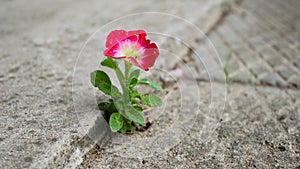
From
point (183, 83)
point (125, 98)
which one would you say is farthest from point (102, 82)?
point (183, 83)

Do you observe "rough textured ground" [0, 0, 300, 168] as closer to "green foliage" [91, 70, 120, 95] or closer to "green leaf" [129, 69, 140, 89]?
"green foliage" [91, 70, 120, 95]

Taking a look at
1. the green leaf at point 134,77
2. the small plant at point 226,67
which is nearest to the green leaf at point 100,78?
the green leaf at point 134,77

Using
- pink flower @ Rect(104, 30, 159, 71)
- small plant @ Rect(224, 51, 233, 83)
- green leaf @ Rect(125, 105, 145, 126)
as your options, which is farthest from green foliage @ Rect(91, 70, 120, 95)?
small plant @ Rect(224, 51, 233, 83)

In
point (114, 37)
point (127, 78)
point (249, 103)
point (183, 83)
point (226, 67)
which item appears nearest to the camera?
point (114, 37)

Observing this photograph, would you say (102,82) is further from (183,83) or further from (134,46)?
(183,83)

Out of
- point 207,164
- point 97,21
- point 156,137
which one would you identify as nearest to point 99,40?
point 97,21
